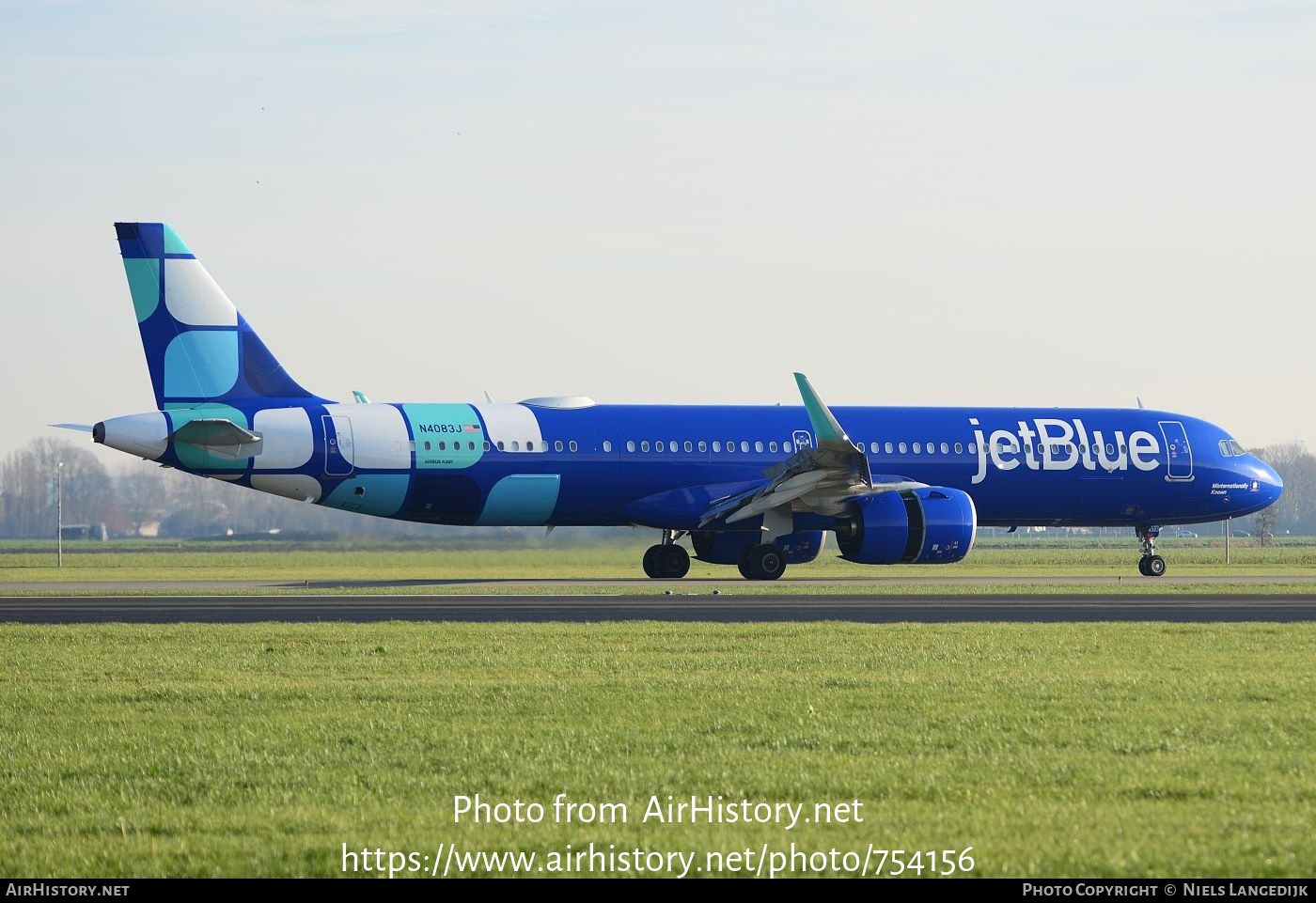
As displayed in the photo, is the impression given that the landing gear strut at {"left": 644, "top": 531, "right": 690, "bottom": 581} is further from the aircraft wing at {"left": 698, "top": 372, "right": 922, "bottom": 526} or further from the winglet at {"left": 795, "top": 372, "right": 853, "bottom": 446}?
the winglet at {"left": 795, "top": 372, "right": 853, "bottom": 446}

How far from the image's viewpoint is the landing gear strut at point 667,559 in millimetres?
39188

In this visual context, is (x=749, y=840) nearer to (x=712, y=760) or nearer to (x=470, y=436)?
(x=712, y=760)

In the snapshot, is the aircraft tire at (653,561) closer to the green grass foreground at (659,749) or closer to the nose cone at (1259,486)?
the nose cone at (1259,486)

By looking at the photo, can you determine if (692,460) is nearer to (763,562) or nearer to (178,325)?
(763,562)

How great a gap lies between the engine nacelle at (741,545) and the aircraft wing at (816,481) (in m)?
1.47

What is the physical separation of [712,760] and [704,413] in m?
27.9

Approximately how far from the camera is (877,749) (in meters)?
11.1

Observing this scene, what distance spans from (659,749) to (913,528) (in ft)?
80.6

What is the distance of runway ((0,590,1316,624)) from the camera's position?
24.1 metres

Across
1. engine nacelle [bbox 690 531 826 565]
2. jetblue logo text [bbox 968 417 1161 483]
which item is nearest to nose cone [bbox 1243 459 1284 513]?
jetblue logo text [bbox 968 417 1161 483]

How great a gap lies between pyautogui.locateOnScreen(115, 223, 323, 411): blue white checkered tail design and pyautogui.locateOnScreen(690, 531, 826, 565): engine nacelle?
10573 millimetres

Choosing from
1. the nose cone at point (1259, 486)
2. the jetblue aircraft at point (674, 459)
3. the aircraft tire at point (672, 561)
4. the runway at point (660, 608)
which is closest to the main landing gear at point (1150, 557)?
the jetblue aircraft at point (674, 459)

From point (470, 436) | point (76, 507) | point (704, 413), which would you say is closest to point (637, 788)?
point (470, 436)
